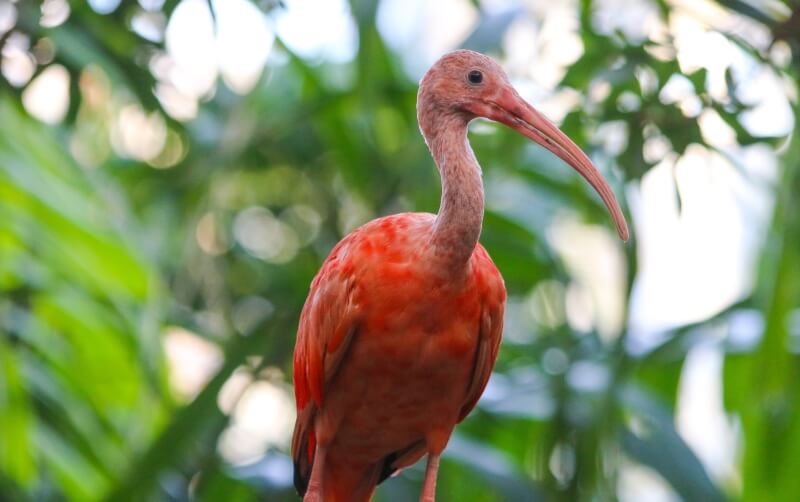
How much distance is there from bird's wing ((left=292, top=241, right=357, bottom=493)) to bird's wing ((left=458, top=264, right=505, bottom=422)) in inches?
10.0

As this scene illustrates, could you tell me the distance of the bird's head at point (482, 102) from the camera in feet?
6.97

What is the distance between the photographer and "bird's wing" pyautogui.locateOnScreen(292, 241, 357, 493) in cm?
228

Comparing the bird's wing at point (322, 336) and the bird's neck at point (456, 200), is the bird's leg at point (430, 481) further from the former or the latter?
the bird's neck at point (456, 200)

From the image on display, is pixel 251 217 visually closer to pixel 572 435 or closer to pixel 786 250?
pixel 572 435

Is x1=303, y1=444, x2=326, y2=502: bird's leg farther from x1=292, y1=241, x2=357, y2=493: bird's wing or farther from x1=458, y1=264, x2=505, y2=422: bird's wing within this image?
x1=458, y1=264, x2=505, y2=422: bird's wing

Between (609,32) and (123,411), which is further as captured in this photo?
(123,411)

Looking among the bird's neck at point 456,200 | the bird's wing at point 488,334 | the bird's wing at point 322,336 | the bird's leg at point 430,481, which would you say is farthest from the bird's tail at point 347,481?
the bird's neck at point 456,200

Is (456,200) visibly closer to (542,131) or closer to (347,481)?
(542,131)

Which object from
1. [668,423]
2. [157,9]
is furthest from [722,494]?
[157,9]

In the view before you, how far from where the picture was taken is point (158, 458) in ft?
10.3

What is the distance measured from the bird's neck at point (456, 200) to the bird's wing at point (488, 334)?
152 millimetres

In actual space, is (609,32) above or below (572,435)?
above

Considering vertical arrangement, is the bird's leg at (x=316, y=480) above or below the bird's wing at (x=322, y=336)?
below

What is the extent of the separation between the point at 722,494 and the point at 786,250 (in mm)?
753
